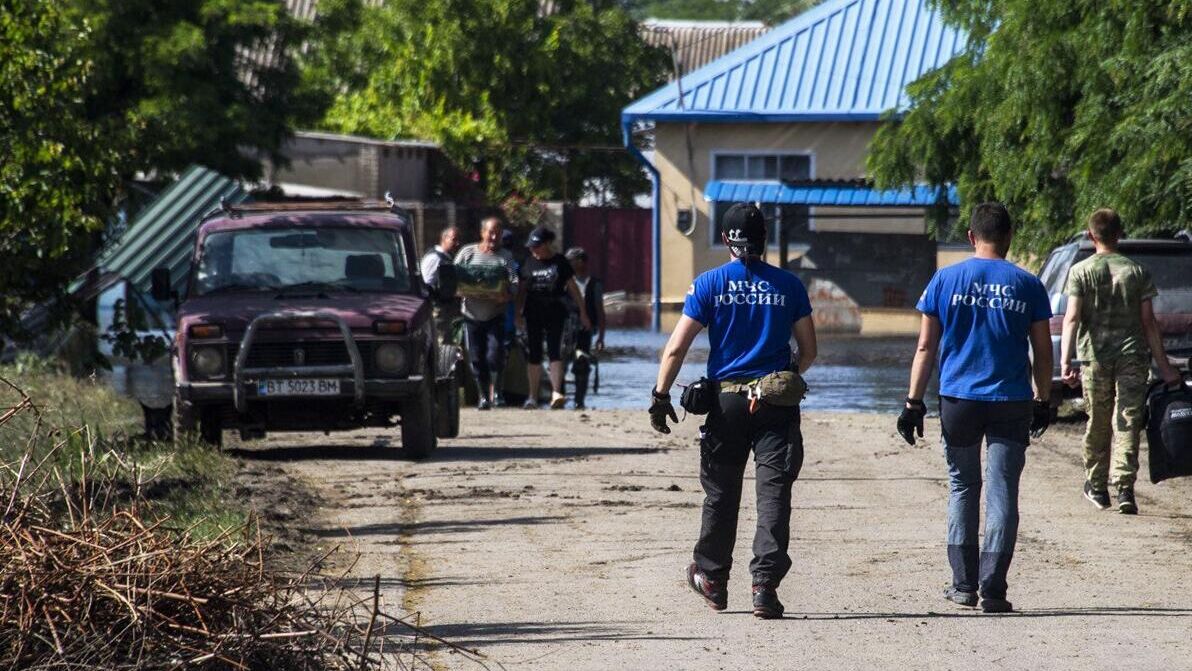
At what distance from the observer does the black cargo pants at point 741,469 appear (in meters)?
7.82

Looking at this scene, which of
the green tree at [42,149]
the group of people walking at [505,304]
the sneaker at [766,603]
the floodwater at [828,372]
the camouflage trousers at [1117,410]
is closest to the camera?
the sneaker at [766,603]

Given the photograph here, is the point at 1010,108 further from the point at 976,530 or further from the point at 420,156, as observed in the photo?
the point at 420,156

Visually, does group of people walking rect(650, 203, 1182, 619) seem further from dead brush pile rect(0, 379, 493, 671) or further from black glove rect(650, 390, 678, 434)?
dead brush pile rect(0, 379, 493, 671)

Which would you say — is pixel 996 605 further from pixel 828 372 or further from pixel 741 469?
pixel 828 372

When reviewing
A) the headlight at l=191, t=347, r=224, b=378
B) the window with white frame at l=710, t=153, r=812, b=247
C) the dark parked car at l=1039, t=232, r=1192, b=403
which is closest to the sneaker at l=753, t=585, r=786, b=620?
the headlight at l=191, t=347, r=224, b=378

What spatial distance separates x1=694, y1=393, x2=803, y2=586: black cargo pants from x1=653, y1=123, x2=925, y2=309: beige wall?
70.8ft

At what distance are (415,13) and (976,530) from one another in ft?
99.4

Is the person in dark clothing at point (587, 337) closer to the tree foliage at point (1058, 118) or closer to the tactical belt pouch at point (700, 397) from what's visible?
the tree foliage at point (1058, 118)

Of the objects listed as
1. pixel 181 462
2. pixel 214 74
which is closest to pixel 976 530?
pixel 181 462

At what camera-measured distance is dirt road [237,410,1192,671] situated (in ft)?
23.5

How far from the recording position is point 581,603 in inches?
319

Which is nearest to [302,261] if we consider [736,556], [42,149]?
[42,149]

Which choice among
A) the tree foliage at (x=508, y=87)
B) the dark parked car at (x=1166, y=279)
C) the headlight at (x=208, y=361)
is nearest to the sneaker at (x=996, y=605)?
the headlight at (x=208, y=361)

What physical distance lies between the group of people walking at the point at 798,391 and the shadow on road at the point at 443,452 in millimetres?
5734
